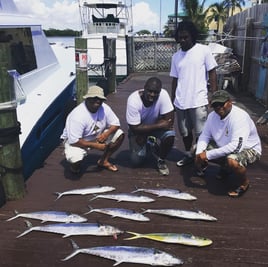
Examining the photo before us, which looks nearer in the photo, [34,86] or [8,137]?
[8,137]

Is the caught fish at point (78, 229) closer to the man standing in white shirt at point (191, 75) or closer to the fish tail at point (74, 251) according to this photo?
the fish tail at point (74, 251)

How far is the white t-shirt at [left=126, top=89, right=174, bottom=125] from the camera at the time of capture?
174 inches

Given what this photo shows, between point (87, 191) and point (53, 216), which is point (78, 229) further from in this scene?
point (87, 191)

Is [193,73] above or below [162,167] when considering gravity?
above

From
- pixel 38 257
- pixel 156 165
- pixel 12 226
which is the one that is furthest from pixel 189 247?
pixel 156 165

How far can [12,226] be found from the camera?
345 centimetres

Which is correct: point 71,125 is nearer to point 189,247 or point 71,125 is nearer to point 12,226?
point 12,226

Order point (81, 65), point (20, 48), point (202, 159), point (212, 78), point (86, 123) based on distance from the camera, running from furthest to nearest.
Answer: point (81, 65)
point (20, 48)
point (212, 78)
point (86, 123)
point (202, 159)

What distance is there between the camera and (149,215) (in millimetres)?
3639

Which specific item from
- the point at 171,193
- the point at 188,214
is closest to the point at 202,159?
the point at 171,193

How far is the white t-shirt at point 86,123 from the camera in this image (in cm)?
437

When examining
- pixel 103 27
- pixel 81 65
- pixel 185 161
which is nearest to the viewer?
pixel 185 161

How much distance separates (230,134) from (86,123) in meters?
1.67

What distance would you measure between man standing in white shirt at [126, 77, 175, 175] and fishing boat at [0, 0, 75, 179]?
1446 millimetres
